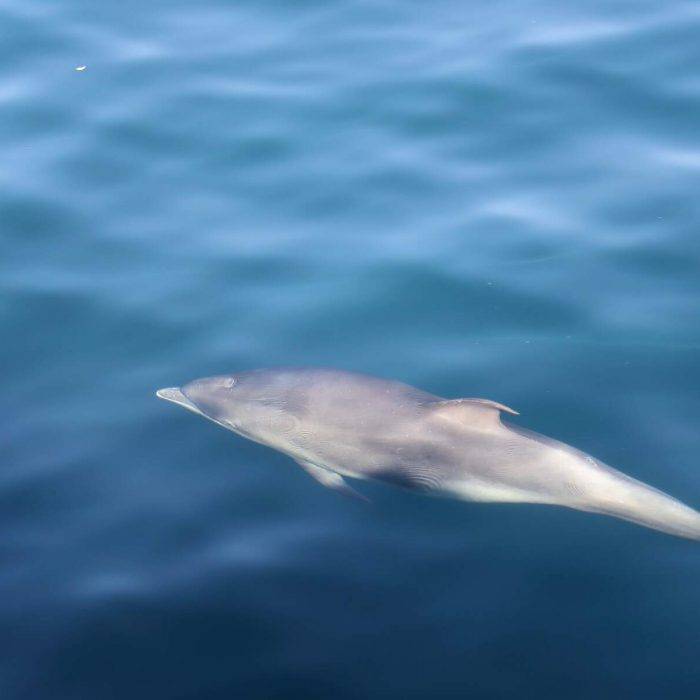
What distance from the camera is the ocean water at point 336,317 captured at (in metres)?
6.37

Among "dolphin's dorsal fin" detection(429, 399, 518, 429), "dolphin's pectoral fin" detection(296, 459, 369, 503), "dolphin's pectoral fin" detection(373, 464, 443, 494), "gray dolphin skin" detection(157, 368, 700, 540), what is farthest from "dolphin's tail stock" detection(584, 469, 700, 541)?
"dolphin's pectoral fin" detection(296, 459, 369, 503)

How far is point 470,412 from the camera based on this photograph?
7711 millimetres

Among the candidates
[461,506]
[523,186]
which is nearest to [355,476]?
[461,506]

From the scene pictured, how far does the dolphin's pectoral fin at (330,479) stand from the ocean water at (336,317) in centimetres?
8

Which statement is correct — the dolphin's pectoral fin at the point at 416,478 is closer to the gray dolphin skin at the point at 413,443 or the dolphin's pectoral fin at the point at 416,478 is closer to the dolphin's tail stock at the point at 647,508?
the gray dolphin skin at the point at 413,443

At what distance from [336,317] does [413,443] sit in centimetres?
182

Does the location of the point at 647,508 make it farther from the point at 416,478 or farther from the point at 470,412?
the point at 416,478

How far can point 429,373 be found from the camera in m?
8.71

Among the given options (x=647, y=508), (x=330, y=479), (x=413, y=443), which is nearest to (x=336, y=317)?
(x=413, y=443)

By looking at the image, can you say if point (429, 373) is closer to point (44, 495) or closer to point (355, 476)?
point (355, 476)

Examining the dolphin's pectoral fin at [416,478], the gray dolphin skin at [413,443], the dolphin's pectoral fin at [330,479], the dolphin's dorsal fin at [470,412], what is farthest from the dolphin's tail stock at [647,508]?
the dolphin's pectoral fin at [330,479]

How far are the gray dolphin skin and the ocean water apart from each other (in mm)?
Result: 166

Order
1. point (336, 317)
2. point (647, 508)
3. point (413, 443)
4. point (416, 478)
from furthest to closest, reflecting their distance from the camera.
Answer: point (336, 317) → point (413, 443) → point (416, 478) → point (647, 508)

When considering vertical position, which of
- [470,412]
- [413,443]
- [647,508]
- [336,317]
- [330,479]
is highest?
[336,317]
